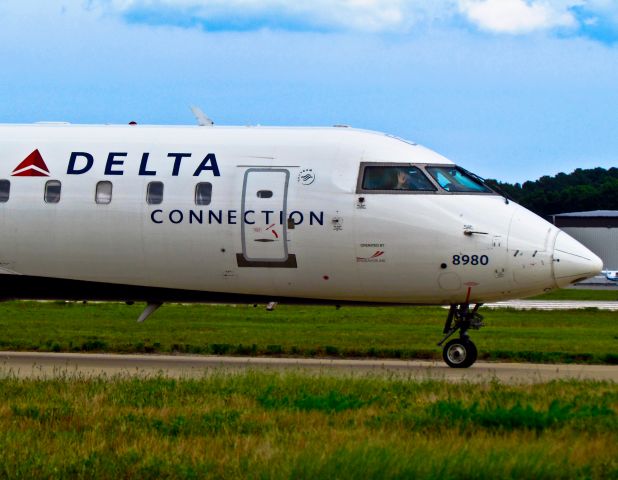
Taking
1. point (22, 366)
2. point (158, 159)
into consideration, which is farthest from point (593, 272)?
point (22, 366)

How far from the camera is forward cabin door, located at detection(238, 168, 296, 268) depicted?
74.5ft

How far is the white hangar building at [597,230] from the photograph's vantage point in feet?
395

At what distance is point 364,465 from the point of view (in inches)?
407

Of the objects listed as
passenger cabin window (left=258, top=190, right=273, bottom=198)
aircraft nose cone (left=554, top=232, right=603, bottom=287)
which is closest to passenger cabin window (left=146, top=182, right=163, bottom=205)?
passenger cabin window (left=258, top=190, right=273, bottom=198)

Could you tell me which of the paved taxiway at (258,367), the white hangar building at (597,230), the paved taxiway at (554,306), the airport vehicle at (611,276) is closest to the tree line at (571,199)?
the white hangar building at (597,230)

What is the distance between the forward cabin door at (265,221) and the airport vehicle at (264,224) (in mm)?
26

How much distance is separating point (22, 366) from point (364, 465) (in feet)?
43.0

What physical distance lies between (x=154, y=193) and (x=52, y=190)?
2.06 m

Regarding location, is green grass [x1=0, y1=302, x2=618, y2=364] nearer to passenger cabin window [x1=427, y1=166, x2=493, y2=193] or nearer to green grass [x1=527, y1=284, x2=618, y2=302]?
passenger cabin window [x1=427, y1=166, x2=493, y2=193]

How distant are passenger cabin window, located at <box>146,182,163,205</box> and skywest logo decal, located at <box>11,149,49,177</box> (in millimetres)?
2107

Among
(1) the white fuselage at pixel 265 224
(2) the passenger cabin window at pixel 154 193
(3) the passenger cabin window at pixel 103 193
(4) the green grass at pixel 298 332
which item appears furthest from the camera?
(4) the green grass at pixel 298 332

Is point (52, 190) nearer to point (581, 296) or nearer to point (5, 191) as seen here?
point (5, 191)

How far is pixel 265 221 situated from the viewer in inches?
Answer: 896

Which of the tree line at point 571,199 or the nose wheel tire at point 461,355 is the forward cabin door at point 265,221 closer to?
the nose wheel tire at point 461,355
